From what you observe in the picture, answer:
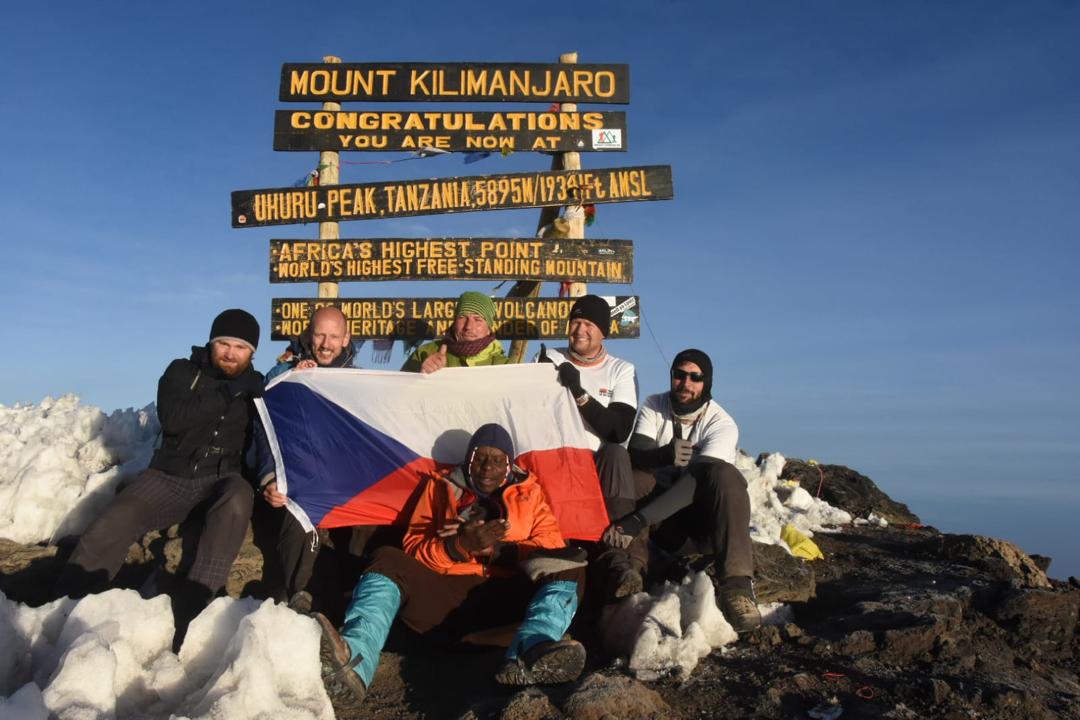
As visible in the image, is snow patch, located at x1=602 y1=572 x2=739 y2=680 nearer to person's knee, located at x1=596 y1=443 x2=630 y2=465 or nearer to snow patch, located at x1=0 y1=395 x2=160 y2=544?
person's knee, located at x1=596 y1=443 x2=630 y2=465

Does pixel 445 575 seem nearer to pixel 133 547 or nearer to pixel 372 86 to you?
pixel 133 547

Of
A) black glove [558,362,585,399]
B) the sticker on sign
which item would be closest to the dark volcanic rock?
black glove [558,362,585,399]

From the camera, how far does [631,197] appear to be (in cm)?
934

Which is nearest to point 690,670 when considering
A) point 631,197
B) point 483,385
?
point 483,385

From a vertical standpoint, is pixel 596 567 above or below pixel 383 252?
below

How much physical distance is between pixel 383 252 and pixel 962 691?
7030 mm

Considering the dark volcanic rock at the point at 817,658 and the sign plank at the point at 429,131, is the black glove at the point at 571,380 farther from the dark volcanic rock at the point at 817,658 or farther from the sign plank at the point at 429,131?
the sign plank at the point at 429,131

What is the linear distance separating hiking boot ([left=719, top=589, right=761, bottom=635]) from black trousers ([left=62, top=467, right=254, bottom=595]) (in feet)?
9.44

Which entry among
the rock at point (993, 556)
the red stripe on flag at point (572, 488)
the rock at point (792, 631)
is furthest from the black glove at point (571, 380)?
the rock at point (993, 556)

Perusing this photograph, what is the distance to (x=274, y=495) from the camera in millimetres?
5434

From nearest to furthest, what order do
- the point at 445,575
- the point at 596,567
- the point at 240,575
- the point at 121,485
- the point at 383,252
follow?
the point at 445,575
the point at 596,567
the point at 240,575
the point at 121,485
the point at 383,252

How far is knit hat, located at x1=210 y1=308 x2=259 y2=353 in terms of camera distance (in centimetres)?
537

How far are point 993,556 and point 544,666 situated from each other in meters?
5.26

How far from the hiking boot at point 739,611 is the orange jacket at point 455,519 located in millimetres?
1008
